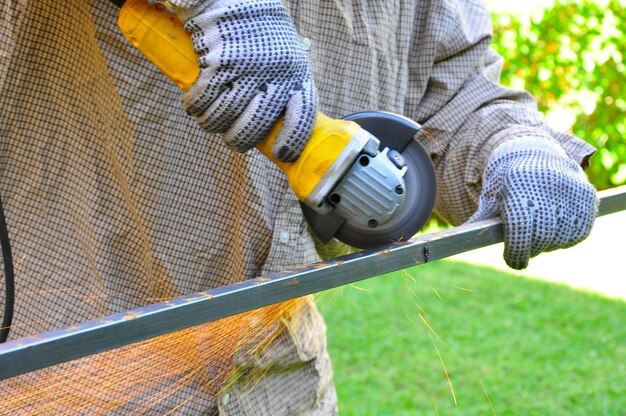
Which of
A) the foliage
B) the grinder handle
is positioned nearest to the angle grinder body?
the grinder handle

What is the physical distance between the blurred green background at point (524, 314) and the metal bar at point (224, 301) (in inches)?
46.6

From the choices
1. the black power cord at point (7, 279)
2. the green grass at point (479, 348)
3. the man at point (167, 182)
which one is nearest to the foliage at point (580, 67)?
the green grass at point (479, 348)

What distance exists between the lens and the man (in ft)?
5.62

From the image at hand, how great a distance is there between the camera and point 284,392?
1.90 meters

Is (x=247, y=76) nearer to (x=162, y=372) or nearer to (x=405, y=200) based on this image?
(x=405, y=200)

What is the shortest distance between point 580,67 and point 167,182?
552 cm

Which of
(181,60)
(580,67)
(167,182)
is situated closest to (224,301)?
(181,60)

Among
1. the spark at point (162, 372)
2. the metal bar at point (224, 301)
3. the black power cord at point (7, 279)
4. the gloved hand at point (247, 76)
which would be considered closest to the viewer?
the metal bar at point (224, 301)

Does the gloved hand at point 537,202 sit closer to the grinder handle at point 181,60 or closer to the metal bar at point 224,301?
the metal bar at point 224,301

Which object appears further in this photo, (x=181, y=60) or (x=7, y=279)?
(x=7, y=279)

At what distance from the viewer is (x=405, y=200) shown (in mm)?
1627

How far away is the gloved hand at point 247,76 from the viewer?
4.46 ft

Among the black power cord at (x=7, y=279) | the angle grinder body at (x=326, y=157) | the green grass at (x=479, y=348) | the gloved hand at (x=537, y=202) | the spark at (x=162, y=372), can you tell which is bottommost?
the green grass at (x=479, y=348)

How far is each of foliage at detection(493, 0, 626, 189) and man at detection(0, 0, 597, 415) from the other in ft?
16.1
